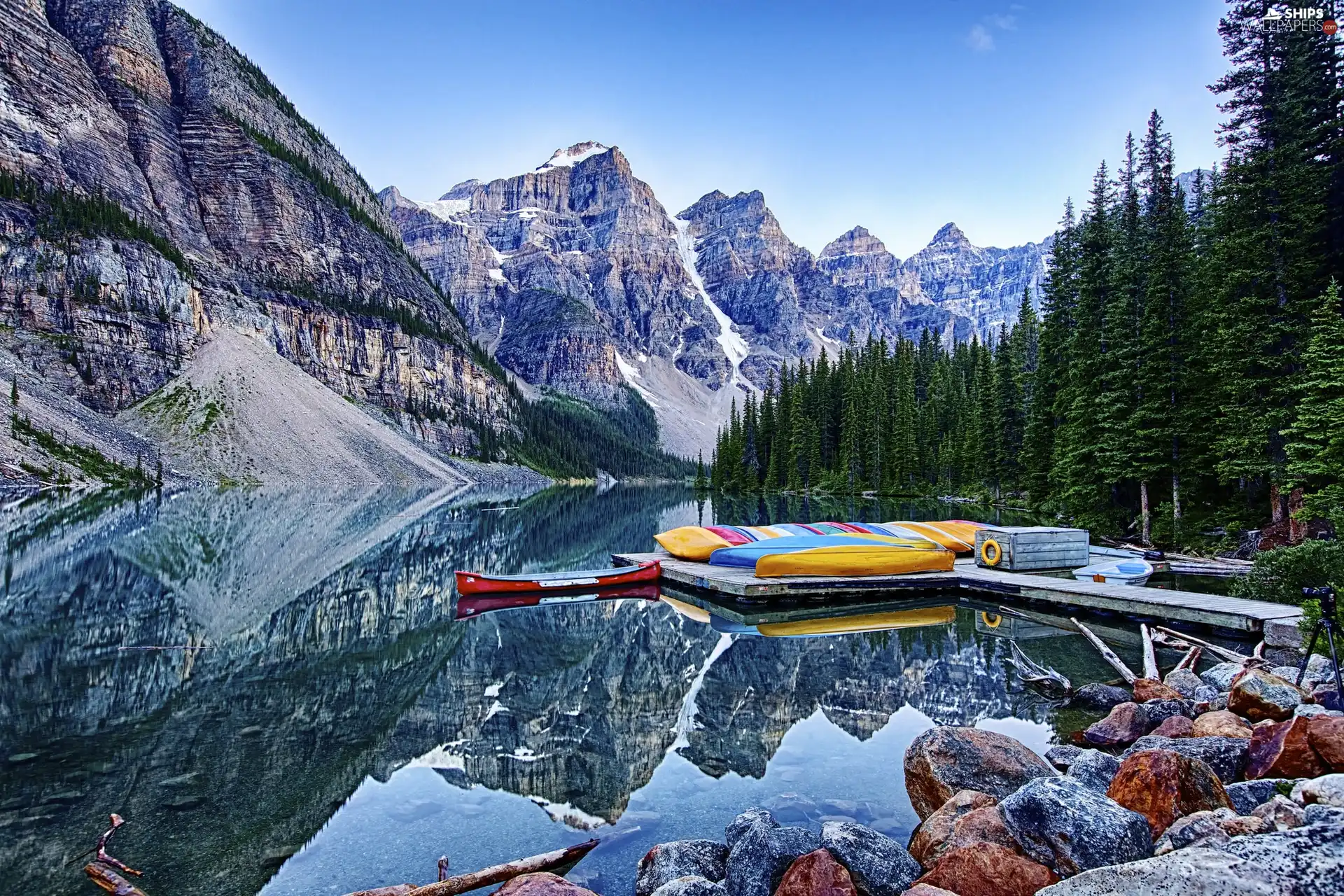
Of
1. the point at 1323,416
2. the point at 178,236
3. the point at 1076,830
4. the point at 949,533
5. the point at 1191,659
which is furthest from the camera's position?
the point at 178,236

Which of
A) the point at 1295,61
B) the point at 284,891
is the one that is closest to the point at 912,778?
the point at 284,891

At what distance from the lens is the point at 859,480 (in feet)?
304

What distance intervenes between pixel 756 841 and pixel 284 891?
474cm

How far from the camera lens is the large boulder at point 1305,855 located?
130 inches

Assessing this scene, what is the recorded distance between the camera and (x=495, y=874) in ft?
22.9

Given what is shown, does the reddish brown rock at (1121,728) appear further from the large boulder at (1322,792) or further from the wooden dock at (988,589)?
the wooden dock at (988,589)

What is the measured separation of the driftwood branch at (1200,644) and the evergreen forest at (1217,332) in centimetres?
478

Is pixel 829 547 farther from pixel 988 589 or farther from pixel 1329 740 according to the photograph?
pixel 1329 740

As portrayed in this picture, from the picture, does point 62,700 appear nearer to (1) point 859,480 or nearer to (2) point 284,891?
(2) point 284,891

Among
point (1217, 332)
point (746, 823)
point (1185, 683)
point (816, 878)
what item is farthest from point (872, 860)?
point (1217, 332)

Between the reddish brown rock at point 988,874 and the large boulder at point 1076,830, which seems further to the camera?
the large boulder at point 1076,830

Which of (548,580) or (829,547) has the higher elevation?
(829,547)

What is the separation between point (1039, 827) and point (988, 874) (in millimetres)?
682

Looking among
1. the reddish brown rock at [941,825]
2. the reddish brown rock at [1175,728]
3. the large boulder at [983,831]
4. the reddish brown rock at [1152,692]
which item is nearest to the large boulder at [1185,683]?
the reddish brown rock at [1152,692]
